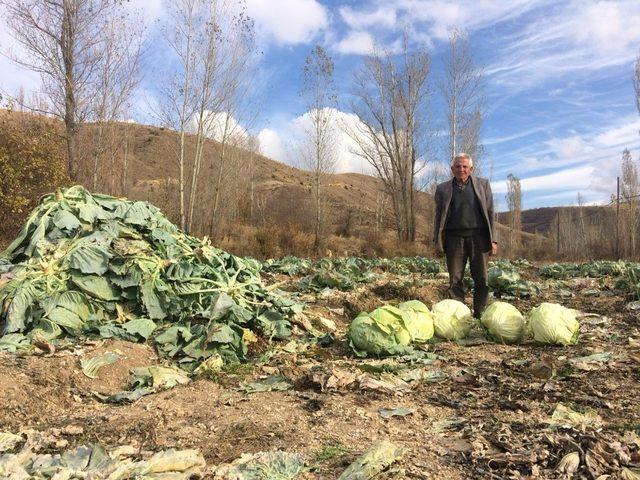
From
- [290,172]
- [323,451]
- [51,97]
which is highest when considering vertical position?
[290,172]

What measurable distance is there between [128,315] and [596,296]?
649 centimetres

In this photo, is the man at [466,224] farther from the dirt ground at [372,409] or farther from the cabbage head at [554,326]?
the dirt ground at [372,409]

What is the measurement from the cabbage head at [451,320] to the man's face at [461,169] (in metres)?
1.53

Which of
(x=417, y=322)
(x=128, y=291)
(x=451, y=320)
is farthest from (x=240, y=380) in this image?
(x=451, y=320)

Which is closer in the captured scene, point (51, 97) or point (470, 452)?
point (470, 452)

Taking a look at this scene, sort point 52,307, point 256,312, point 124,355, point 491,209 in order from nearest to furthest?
point 124,355
point 52,307
point 256,312
point 491,209

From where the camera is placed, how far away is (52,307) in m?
3.98

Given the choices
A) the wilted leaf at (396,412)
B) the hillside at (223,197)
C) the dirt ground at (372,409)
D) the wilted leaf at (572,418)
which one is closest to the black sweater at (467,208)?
the dirt ground at (372,409)

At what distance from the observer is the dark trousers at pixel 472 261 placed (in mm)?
5504

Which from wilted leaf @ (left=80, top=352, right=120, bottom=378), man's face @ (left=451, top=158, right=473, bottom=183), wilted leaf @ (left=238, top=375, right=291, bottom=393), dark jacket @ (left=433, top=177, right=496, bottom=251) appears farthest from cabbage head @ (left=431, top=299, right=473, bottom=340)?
wilted leaf @ (left=80, top=352, right=120, bottom=378)

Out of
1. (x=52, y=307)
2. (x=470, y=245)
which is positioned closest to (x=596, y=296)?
(x=470, y=245)

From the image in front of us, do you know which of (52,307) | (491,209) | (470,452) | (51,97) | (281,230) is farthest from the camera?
(281,230)

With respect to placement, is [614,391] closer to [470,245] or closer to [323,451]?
[323,451]

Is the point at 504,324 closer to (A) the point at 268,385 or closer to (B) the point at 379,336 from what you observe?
(B) the point at 379,336
